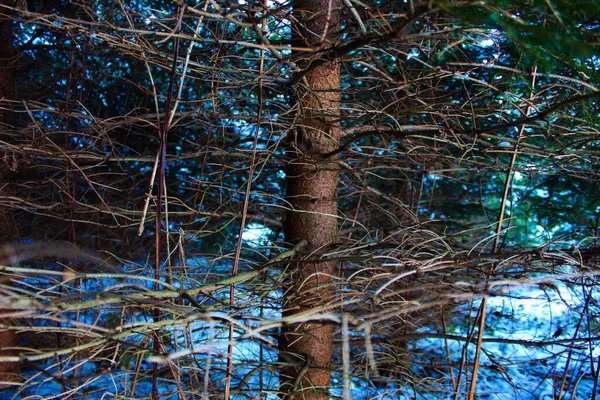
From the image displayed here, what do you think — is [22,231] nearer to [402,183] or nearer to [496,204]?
[402,183]

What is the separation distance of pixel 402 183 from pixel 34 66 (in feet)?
11.1

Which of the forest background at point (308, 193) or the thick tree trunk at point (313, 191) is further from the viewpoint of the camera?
the thick tree trunk at point (313, 191)

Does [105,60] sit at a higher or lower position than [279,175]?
higher

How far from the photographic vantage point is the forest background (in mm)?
1277

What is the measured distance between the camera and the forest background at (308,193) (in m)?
1.28

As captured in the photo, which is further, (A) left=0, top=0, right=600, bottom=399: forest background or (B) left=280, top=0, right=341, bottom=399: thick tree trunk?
(B) left=280, top=0, right=341, bottom=399: thick tree trunk

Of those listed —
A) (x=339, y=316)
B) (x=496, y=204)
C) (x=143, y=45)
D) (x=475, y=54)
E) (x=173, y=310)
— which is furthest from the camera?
(x=496, y=204)

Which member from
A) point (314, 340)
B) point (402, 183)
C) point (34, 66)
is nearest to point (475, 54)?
point (402, 183)

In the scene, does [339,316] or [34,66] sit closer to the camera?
[339,316]

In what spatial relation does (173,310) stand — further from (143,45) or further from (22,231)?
(22,231)

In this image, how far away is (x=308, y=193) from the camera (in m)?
2.34

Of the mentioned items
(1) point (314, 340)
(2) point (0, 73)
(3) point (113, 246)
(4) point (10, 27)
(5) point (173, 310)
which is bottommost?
(1) point (314, 340)

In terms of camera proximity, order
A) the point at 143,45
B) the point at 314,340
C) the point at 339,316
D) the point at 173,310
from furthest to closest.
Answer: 1. the point at 314,340
2. the point at 143,45
3. the point at 173,310
4. the point at 339,316

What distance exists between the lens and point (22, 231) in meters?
4.12
